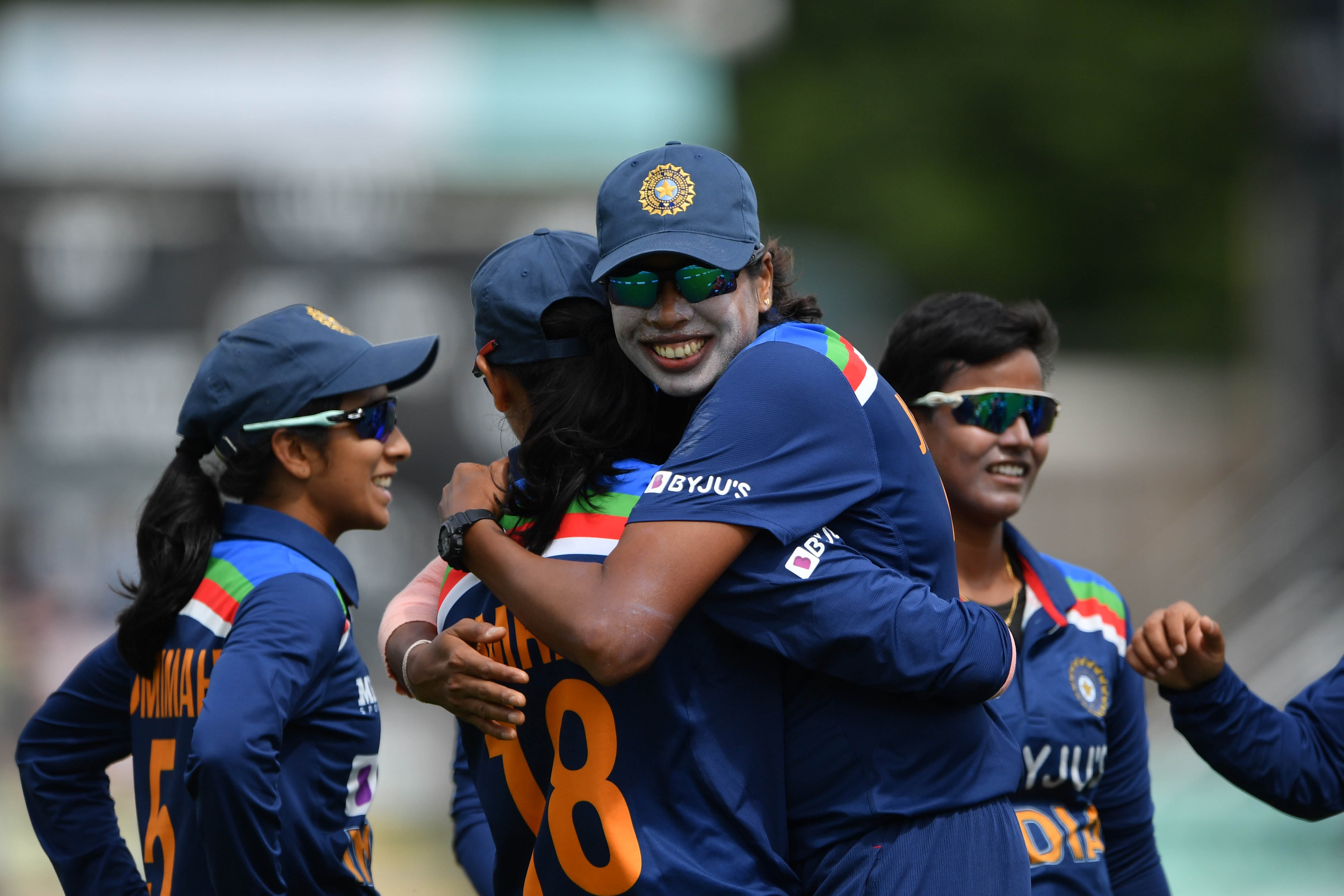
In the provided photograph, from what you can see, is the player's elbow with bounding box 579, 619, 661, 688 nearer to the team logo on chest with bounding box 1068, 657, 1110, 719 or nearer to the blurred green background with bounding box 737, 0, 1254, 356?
the team logo on chest with bounding box 1068, 657, 1110, 719

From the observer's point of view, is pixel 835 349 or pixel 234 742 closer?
pixel 835 349

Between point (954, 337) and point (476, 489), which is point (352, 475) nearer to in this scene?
point (476, 489)

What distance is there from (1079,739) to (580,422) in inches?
55.7

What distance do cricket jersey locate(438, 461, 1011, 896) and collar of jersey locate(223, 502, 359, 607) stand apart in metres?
0.92

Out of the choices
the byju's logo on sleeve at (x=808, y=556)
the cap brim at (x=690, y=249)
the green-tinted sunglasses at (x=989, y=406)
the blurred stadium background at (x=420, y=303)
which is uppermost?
the cap brim at (x=690, y=249)

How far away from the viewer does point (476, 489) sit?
2.73 meters

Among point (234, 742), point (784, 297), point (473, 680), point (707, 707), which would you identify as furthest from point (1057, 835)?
point (234, 742)

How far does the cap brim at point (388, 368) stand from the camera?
3.51m

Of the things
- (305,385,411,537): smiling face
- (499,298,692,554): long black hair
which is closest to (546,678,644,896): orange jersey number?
(499,298,692,554): long black hair

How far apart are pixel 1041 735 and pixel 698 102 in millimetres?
11707

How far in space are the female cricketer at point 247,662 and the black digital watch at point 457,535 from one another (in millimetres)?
595

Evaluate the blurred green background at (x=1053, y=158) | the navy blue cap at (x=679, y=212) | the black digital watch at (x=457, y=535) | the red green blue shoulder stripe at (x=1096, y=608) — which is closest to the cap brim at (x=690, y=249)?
the navy blue cap at (x=679, y=212)

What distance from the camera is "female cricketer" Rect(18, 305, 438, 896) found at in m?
2.92

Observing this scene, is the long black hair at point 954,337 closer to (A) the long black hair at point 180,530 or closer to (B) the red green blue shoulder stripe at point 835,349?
(B) the red green blue shoulder stripe at point 835,349
